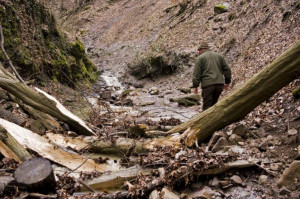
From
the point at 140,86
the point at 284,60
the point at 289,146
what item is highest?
the point at 284,60

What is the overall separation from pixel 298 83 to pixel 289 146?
6.56 ft

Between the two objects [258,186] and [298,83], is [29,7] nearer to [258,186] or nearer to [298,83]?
[298,83]

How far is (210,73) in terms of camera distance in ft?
20.5

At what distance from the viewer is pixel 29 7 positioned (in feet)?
35.3

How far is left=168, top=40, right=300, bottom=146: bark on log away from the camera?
388cm

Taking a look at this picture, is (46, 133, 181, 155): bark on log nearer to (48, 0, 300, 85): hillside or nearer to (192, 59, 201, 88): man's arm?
(192, 59, 201, 88): man's arm

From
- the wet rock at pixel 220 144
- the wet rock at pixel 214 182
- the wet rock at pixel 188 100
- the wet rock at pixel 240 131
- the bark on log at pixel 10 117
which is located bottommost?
the wet rock at pixel 188 100

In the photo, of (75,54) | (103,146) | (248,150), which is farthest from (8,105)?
(75,54)

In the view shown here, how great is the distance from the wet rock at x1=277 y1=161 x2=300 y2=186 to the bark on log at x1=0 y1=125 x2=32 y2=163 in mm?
3586

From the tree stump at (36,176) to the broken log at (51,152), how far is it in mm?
789

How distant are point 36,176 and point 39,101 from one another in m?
2.78

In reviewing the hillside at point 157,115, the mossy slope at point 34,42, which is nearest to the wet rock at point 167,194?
the hillside at point 157,115

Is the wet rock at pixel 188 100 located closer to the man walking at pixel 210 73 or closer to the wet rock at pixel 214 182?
the man walking at pixel 210 73

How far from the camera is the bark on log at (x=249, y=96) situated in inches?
153
